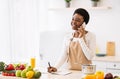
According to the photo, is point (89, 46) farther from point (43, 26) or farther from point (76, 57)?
point (43, 26)

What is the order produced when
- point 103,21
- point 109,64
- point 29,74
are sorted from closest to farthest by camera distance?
point 29,74 < point 109,64 < point 103,21

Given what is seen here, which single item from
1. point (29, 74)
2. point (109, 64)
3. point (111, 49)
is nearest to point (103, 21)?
point (111, 49)

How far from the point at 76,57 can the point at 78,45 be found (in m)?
0.15

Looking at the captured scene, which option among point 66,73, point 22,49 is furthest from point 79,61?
point 22,49

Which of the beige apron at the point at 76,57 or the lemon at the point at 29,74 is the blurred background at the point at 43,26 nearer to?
the beige apron at the point at 76,57

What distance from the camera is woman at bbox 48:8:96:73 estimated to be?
2.90m

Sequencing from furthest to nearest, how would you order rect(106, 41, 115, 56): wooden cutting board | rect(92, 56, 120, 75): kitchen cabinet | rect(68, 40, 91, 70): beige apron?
rect(106, 41, 115, 56): wooden cutting board → rect(92, 56, 120, 75): kitchen cabinet → rect(68, 40, 91, 70): beige apron

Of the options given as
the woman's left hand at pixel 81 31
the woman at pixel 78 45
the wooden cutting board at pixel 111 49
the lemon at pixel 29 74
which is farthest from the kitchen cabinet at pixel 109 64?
the lemon at pixel 29 74

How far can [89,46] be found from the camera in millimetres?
2916

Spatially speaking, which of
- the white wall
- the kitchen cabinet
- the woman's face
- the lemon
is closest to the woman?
the woman's face

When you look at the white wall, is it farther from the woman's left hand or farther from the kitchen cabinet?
the woman's left hand

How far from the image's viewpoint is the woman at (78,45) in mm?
2900

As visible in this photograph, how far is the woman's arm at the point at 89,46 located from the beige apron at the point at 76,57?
9 cm

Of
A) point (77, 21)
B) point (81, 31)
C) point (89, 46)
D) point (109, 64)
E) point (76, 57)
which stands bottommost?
point (109, 64)
